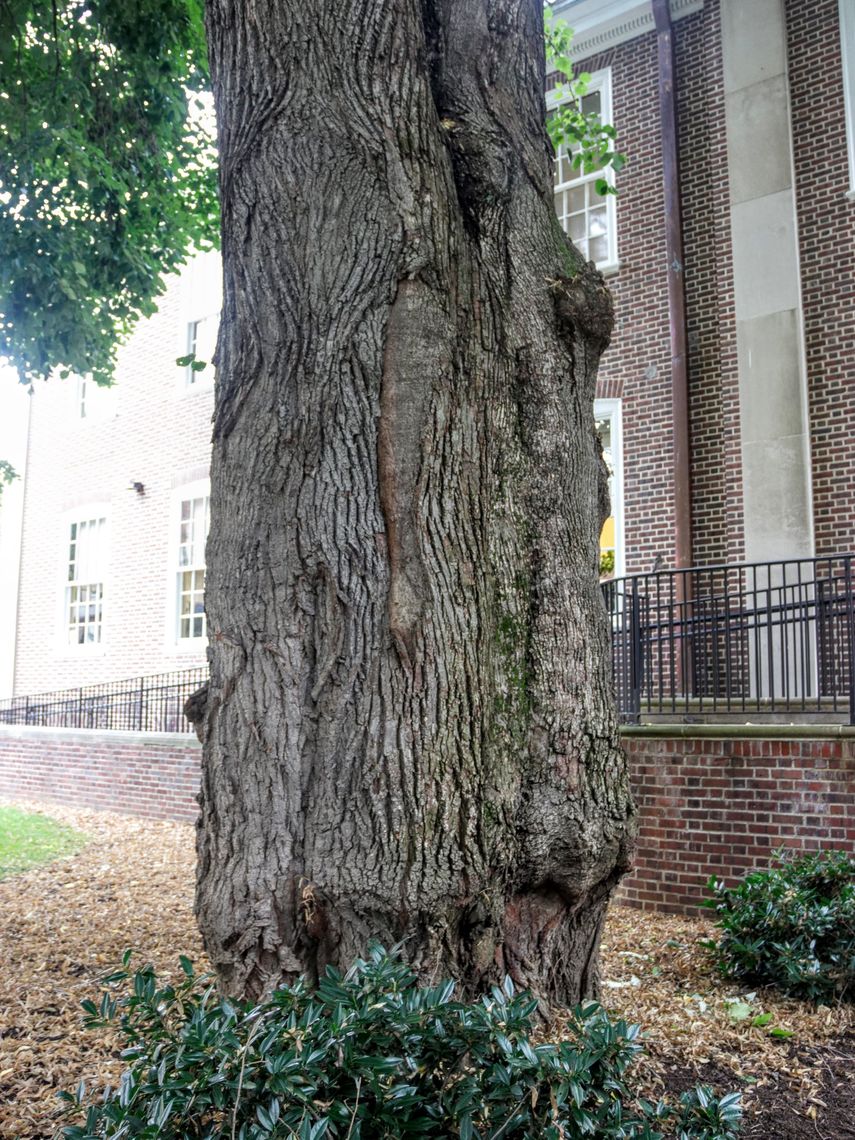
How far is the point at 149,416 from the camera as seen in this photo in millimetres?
18297

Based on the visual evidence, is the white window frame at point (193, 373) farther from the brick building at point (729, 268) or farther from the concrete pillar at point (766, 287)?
the concrete pillar at point (766, 287)

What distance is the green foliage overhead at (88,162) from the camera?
732 centimetres

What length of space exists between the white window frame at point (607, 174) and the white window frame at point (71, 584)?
35.8 feet

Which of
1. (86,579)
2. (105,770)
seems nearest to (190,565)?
(86,579)

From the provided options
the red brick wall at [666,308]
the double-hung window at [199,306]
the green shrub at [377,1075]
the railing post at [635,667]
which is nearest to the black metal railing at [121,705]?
the double-hung window at [199,306]

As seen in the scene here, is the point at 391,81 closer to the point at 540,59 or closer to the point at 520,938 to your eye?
the point at 540,59

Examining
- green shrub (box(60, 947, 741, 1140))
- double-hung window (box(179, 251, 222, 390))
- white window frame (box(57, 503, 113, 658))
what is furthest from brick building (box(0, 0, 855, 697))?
white window frame (box(57, 503, 113, 658))

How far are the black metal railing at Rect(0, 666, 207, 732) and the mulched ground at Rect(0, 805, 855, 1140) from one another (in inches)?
275

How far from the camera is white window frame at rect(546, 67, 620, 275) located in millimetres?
12531

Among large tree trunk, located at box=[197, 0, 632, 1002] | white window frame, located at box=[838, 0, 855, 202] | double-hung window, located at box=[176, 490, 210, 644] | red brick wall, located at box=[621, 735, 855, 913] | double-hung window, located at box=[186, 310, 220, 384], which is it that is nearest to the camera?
large tree trunk, located at box=[197, 0, 632, 1002]

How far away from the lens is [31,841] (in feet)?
33.4

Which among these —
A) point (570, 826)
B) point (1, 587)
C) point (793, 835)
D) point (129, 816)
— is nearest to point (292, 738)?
point (570, 826)

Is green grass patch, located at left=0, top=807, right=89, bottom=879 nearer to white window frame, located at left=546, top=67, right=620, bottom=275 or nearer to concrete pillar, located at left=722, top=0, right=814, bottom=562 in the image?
concrete pillar, located at left=722, top=0, right=814, bottom=562

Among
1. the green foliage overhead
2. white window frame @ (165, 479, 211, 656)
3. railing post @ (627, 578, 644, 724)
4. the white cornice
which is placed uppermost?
the white cornice
